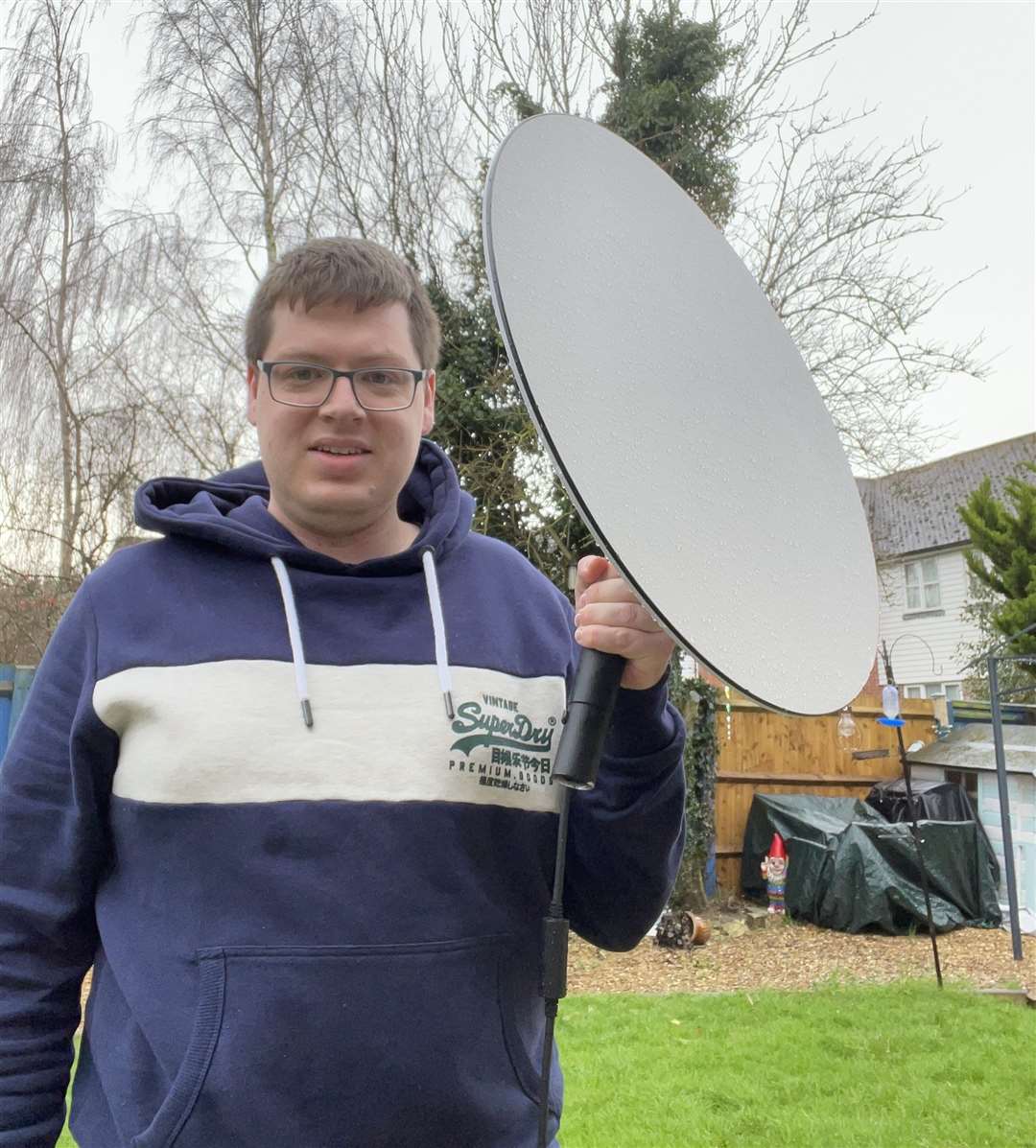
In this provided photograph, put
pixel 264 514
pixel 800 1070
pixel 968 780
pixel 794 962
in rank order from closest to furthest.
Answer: pixel 264 514 < pixel 800 1070 < pixel 794 962 < pixel 968 780

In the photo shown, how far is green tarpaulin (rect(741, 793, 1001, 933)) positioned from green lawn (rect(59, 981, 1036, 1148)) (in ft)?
6.30

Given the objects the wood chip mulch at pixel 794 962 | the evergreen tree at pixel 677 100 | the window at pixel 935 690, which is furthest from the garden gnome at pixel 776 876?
the window at pixel 935 690

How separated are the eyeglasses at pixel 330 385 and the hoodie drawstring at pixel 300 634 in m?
0.22

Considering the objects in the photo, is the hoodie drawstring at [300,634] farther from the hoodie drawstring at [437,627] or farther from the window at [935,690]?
the window at [935,690]

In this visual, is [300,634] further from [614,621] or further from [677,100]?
[677,100]

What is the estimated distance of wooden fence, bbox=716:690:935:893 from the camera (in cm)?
970

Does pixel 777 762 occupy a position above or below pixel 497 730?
below

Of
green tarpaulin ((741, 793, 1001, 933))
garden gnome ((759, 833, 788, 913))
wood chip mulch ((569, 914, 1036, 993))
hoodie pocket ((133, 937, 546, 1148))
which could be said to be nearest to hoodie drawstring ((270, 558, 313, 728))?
hoodie pocket ((133, 937, 546, 1148))

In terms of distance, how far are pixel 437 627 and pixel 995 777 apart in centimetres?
961

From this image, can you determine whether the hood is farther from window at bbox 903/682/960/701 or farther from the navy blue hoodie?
window at bbox 903/682/960/701

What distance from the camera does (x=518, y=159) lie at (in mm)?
1036

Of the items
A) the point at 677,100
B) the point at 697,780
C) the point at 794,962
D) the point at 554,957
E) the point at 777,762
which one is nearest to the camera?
the point at 554,957

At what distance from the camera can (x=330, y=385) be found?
53.0 inches

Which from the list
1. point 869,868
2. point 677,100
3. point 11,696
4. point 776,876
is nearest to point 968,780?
point 869,868
